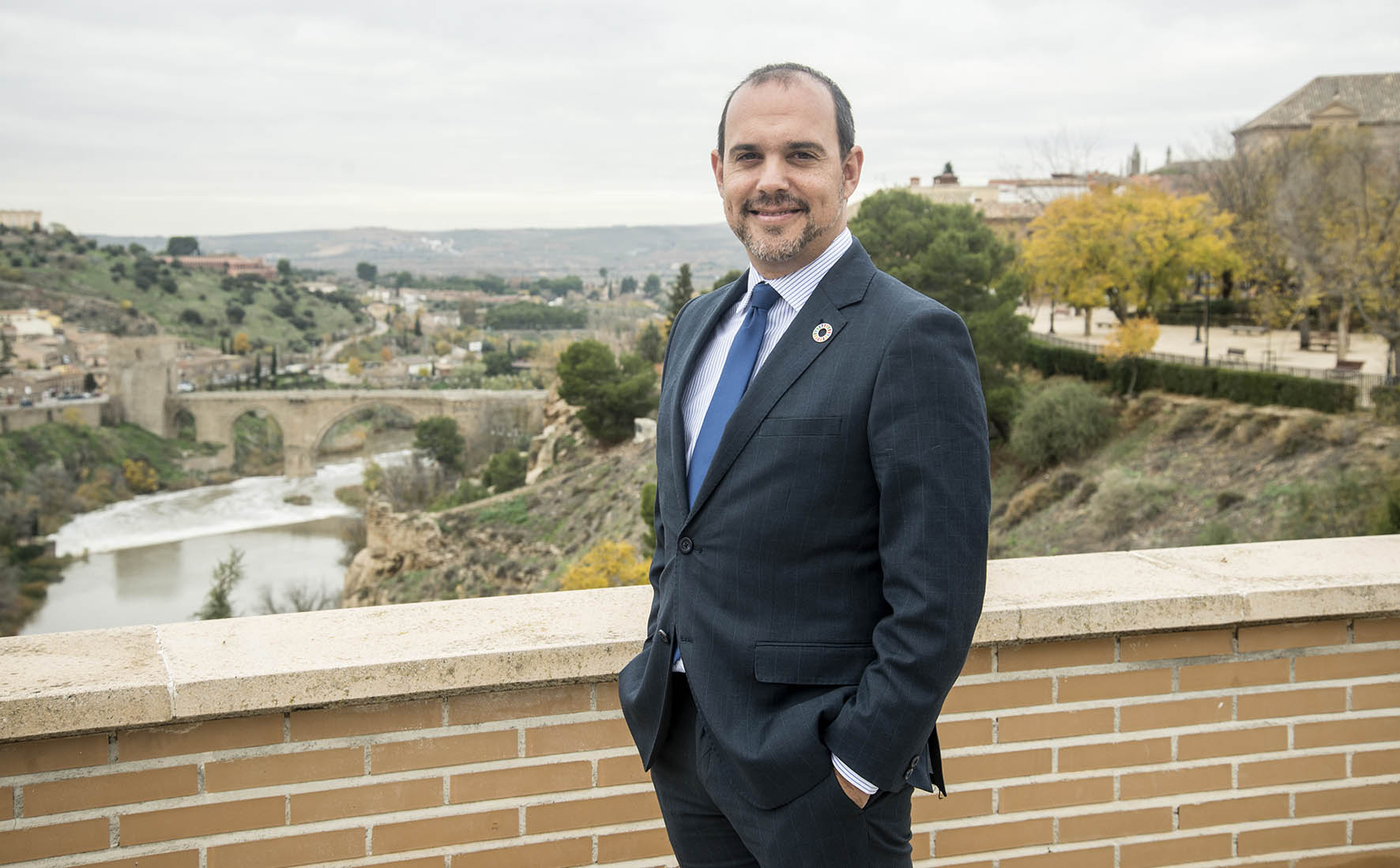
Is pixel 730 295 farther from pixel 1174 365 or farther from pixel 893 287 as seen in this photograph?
pixel 1174 365

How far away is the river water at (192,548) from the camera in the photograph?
1571 inches

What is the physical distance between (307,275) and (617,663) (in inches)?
5162

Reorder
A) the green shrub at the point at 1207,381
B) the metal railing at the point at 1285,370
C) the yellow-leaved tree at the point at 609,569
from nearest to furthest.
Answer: the yellow-leaved tree at the point at 609,569, the green shrub at the point at 1207,381, the metal railing at the point at 1285,370

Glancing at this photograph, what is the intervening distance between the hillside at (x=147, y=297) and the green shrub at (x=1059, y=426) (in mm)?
68219

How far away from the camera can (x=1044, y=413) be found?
24.5 meters

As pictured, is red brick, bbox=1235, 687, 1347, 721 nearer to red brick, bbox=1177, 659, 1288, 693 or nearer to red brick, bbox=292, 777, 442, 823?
red brick, bbox=1177, 659, 1288, 693

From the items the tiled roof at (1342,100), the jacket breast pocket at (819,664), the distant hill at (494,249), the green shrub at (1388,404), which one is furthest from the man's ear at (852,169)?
the distant hill at (494,249)

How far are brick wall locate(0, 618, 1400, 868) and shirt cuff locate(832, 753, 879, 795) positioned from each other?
2.35ft

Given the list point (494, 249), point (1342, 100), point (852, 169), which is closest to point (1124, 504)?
point (852, 169)

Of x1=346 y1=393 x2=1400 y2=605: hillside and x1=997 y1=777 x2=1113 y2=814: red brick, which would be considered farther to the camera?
x1=346 y1=393 x2=1400 y2=605: hillside

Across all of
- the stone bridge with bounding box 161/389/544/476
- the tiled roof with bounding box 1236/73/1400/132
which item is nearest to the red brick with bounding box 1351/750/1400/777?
the tiled roof with bounding box 1236/73/1400/132

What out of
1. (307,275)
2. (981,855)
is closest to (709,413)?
(981,855)

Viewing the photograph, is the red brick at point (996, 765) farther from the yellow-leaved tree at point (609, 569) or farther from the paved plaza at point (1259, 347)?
the paved plaza at point (1259, 347)

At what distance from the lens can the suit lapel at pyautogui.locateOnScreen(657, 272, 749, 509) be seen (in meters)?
1.52
